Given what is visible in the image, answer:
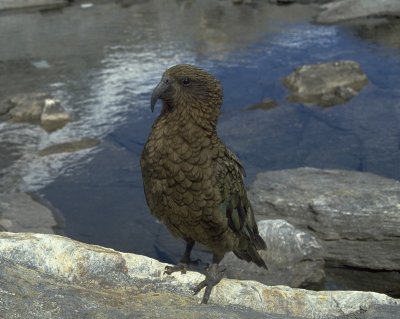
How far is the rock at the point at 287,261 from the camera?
6.27 meters

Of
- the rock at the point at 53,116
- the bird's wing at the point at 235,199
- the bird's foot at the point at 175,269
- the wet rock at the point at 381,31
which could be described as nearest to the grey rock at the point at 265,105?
the rock at the point at 53,116

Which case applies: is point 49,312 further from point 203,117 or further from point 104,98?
point 104,98

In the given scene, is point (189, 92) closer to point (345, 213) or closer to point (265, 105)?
point (345, 213)

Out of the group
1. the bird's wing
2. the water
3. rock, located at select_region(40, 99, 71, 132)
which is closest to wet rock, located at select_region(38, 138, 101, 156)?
the water

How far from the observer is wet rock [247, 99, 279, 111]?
1088 cm

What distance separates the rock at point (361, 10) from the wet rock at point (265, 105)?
6128 millimetres

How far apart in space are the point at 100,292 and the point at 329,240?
12.2 ft

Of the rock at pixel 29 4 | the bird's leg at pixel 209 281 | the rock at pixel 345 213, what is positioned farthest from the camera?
the rock at pixel 29 4

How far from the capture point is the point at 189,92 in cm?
371

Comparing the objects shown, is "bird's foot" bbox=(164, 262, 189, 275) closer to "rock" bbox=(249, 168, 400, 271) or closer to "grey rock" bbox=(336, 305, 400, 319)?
"grey rock" bbox=(336, 305, 400, 319)

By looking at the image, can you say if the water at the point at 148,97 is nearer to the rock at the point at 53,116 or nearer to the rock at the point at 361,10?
the rock at the point at 53,116

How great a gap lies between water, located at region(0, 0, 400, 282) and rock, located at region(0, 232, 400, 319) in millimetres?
3071

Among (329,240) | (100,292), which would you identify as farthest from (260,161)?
(100,292)

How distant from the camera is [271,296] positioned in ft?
12.9
